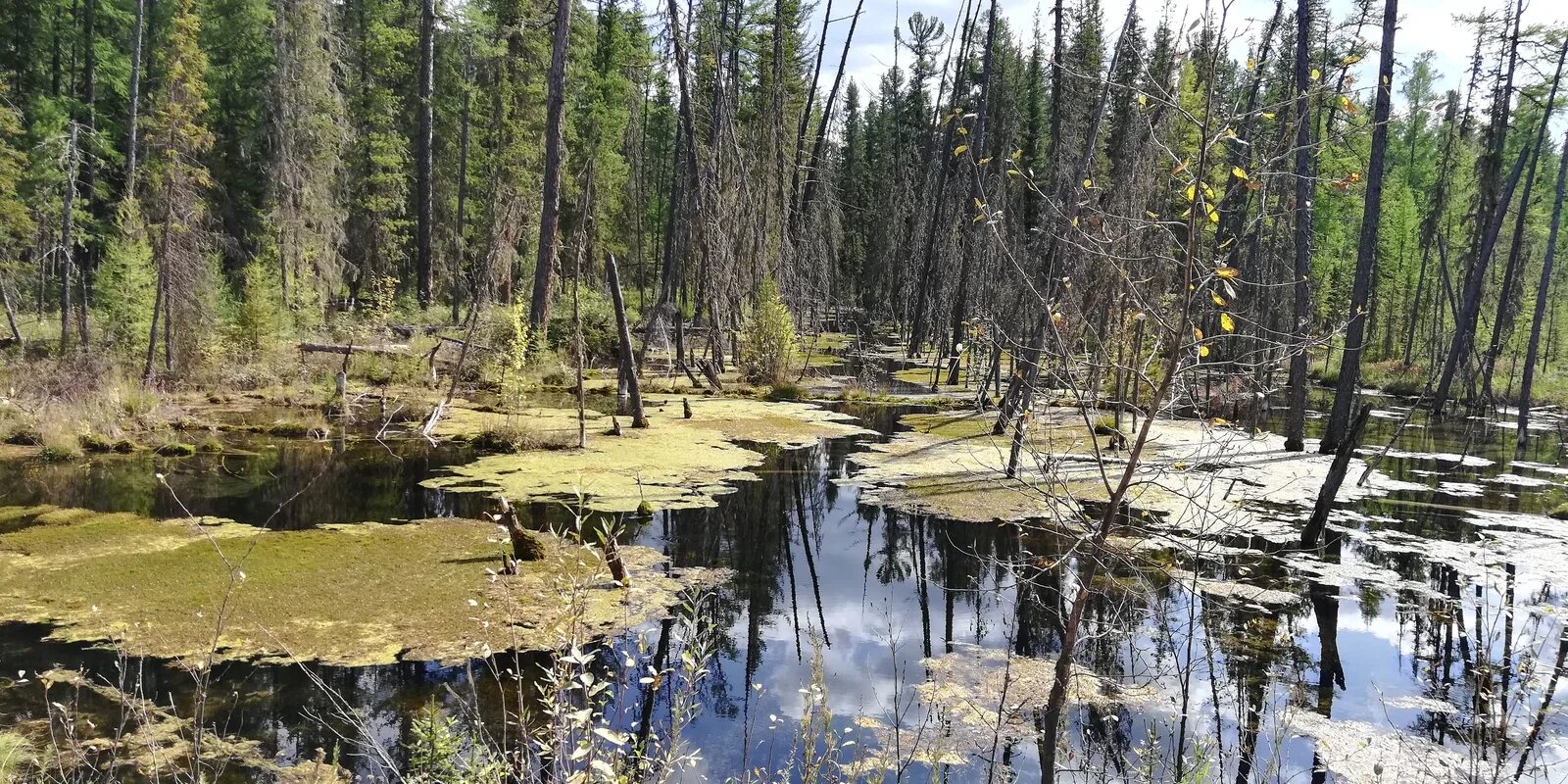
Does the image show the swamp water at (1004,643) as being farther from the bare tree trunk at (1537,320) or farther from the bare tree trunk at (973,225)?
the bare tree trunk at (973,225)

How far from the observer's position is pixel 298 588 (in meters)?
6.06

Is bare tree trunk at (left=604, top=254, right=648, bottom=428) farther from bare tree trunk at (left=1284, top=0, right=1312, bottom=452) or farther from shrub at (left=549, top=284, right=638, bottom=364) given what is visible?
bare tree trunk at (left=1284, top=0, right=1312, bottom=452)

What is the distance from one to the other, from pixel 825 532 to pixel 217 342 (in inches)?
463

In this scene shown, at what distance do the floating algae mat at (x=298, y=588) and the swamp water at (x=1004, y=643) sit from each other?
191mm

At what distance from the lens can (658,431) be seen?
12.2m

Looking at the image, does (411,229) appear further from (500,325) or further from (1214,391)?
(1214,391)

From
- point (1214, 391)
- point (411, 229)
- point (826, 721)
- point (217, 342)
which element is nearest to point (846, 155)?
point (411, 229)

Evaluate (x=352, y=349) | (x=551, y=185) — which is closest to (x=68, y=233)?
(x=352, y=349)

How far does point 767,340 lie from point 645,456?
7.27 meters

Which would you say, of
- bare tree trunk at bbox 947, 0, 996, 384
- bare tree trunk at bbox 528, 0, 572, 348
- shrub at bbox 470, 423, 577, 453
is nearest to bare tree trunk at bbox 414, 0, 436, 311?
bare tree trunk at bbox 528, 0, 572, 348

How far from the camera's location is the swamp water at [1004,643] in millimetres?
4344

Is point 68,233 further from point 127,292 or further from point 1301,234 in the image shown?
point 1301,234

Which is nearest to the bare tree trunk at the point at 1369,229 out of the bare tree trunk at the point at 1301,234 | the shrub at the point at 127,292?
the bare tree trunk at the point at 1301,234

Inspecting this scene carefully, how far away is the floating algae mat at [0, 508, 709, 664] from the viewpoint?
17.1 feet
